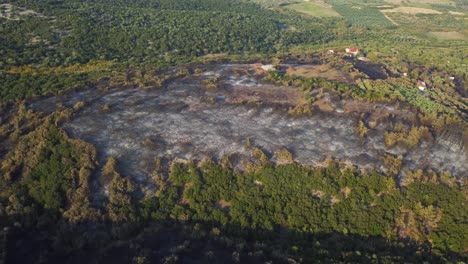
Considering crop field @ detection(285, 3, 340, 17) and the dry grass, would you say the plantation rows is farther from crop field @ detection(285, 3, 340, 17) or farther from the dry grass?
the dry grass

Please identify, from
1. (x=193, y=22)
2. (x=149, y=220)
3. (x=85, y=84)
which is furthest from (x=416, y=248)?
(x=193, y=22)

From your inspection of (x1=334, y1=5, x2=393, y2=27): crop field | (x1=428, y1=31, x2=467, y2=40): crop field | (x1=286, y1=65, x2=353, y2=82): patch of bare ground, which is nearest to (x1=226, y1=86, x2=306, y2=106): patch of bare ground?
(x1=286, y1=65, x2=353, y2=82): patch of bare ground

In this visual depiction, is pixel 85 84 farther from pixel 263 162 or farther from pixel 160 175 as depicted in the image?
pixel 263 162

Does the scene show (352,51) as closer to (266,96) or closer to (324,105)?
(324,105)

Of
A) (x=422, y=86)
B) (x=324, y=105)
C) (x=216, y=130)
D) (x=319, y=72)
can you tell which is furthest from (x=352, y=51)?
(x=216, y=130)

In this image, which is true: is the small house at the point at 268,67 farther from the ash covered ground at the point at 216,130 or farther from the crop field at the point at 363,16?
the crop field at the point at 363,16

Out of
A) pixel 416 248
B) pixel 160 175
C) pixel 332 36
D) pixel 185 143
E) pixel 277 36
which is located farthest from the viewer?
pixel 332 36

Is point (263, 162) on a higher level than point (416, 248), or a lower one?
higher
